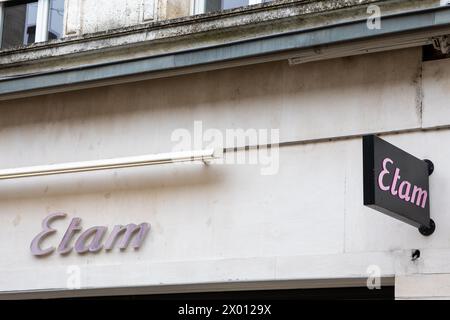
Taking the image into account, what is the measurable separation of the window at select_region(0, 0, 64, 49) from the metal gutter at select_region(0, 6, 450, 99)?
4.93ft

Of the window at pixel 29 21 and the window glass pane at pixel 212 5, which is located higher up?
the window at pixel 29 21

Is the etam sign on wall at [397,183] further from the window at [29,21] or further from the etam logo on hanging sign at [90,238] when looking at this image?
the window at [29,21]

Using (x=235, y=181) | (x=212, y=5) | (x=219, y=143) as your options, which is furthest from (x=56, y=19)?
(x=235, y=181)

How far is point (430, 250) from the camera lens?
8547mm

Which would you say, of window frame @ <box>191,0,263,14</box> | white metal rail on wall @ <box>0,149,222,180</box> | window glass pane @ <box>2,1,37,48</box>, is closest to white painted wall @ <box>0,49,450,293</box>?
white metal rail on wall @ <box>0,149,222,180</box>

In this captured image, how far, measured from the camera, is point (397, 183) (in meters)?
8.17

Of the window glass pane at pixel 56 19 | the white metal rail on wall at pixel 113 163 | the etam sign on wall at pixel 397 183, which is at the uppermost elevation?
the window glass pane at pixel 56 19

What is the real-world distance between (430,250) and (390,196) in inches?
31.7

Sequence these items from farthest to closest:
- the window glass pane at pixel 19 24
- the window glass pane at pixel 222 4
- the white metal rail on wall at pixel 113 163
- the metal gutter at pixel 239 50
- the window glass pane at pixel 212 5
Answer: the window glass pane at pixel 19 24
the window glass pane at pixel 212 5
the window glass pane at pixel 222 4
the white metal rail on wall at pixel 113 163
the metal gutter at pixel 239 50

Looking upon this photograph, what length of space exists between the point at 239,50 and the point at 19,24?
395 centimetres

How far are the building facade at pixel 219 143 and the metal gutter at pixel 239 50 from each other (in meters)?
0.01

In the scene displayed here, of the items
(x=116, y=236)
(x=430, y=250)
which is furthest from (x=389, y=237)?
(x=116, y=236)

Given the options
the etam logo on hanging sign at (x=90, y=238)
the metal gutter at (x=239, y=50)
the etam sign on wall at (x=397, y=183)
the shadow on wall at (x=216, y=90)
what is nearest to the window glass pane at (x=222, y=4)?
the shadow on wall at (x=216, y=90)

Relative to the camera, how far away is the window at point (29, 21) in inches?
475
